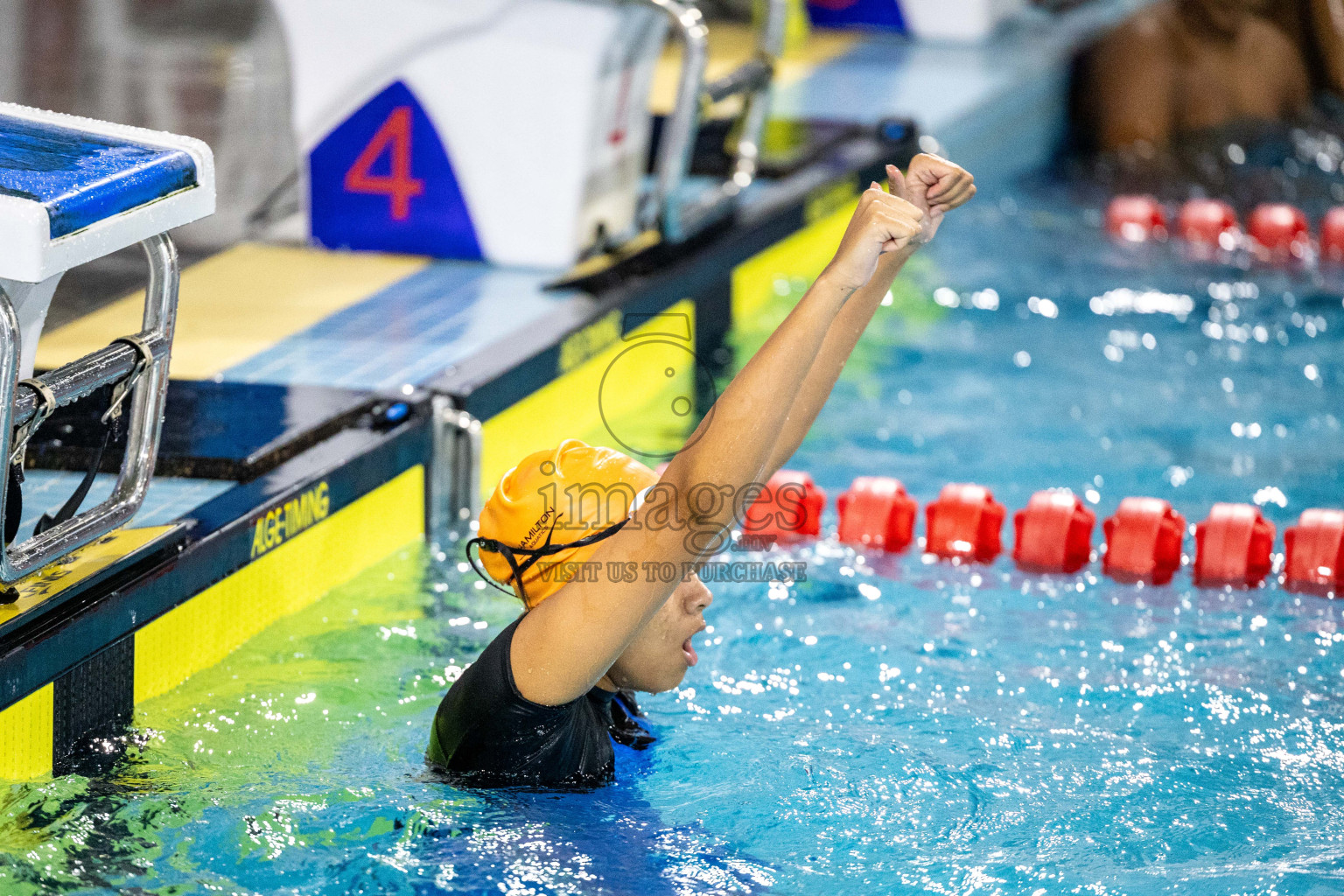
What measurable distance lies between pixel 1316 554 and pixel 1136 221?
13.3 ft

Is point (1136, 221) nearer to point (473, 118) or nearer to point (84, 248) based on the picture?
point (473, 118)

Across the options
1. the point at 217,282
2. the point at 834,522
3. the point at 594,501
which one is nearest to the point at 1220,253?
the point at 834,522

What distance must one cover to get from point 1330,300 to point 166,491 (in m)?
4.92

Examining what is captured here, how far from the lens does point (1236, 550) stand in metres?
4.40

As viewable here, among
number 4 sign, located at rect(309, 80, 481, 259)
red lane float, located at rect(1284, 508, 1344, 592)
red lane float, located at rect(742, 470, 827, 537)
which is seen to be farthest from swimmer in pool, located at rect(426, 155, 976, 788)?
number 4 sign, located at rect(309, 80, 481, 259)

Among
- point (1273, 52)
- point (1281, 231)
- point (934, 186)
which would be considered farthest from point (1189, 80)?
Result: point (934, 186)

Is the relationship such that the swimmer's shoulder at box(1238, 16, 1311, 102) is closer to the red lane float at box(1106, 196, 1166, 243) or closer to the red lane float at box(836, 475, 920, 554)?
the red lane float at box(1106, 196, 1166, 243)

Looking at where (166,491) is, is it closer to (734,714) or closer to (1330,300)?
(734,714)

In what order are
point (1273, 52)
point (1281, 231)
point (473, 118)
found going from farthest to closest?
point (1273, 52) < point (1281, 231) < point (473, 118)

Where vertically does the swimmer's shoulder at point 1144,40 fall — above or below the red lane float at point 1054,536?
above

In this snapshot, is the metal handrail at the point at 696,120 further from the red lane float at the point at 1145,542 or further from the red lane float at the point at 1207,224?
the red lane float at the point at 1145,542

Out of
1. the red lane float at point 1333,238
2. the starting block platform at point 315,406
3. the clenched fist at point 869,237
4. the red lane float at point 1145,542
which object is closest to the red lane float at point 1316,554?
the red lane float at point 1145,542

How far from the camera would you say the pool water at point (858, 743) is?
109 inches

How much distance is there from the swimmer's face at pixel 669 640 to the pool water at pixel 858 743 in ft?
0.96
